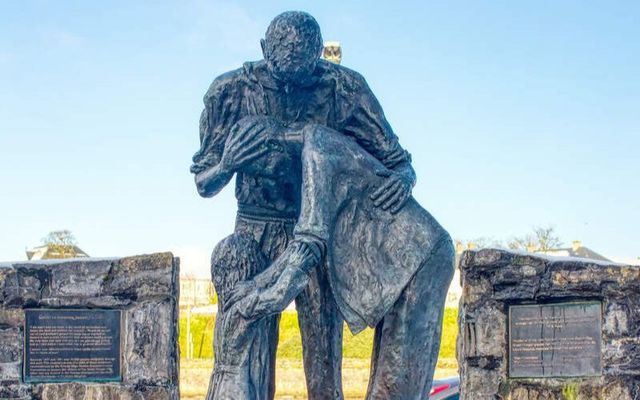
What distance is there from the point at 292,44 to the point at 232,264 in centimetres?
88

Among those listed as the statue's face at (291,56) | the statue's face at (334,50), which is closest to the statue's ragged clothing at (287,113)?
the statue's face at (291,56)

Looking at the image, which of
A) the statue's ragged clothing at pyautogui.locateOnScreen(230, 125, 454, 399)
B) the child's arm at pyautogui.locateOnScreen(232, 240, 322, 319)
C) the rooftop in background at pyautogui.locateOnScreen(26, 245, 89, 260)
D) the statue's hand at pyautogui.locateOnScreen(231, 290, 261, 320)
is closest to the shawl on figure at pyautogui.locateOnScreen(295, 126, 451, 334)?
the statue's ragged clothing at pyautogui.locateOnScreen(230, 125, 454, 399)

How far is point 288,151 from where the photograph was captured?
13.4 feet

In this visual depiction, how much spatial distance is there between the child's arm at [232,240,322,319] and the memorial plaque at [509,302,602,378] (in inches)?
88.3

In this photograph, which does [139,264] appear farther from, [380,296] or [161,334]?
[380,296]

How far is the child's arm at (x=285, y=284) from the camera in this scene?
381 centimetres

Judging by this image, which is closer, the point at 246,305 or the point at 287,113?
the point at 246,305

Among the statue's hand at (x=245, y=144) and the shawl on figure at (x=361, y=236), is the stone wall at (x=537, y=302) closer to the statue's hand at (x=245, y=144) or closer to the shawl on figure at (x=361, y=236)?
the shawl on figure at (x=361, y=236)

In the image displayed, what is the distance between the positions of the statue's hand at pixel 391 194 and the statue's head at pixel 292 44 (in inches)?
20.5

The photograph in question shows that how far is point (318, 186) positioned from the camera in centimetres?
393

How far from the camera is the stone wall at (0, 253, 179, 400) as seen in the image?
18.5 feet

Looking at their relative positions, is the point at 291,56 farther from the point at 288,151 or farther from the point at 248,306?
the point at 248,306

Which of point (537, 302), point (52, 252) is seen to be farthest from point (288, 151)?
point (52, 252)

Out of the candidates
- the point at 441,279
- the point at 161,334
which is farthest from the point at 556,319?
the point at 161,334
